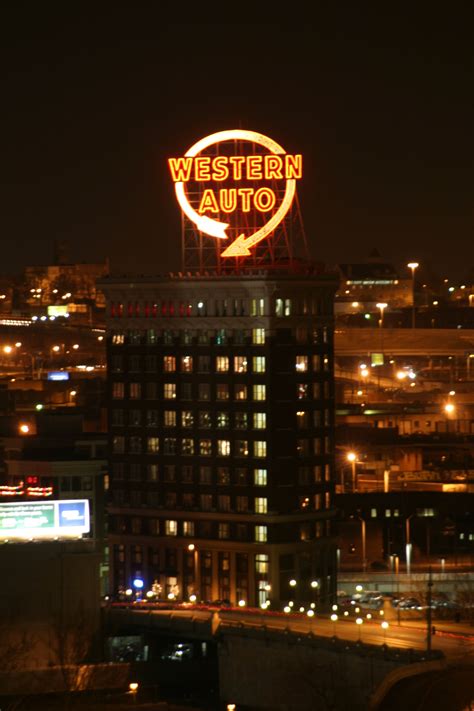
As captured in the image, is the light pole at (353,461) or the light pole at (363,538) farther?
the light pole at (353,461)

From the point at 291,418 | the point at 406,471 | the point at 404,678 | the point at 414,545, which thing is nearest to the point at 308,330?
the point at 291,418

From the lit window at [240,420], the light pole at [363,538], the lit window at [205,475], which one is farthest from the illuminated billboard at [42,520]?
the light pole at [363,538]

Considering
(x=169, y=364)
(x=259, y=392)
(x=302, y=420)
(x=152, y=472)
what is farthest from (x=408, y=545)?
(x=169, y=364)

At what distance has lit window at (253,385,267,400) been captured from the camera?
62.8m

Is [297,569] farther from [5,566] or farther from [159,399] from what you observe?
[5,566]

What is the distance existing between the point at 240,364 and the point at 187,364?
1774 mm

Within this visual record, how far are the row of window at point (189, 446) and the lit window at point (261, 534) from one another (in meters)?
2.13

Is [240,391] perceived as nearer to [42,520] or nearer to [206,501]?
[206,501]

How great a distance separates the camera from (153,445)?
6438 cm

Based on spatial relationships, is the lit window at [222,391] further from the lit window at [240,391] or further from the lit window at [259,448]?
the lit window at [259,448]

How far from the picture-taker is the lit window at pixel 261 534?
6200cm

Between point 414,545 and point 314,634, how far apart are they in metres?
23.4

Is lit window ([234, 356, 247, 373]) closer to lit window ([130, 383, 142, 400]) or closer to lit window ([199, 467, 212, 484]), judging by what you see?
lit window ([199, 467, 212, 484])

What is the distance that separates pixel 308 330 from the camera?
63.5 m
